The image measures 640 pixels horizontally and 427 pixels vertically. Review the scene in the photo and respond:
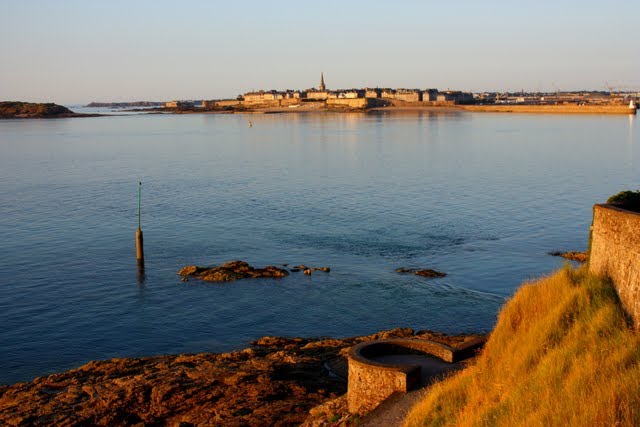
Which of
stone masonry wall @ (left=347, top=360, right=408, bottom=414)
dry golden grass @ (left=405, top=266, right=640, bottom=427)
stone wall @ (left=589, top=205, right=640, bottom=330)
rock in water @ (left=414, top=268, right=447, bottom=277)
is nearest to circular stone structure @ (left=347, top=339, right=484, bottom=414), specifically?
stone masonry wall @ (left=347, top=360, right=408, bottom=414)

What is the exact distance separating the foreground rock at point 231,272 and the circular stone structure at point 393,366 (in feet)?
55.6

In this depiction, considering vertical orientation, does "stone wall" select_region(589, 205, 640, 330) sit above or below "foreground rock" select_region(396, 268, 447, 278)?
above

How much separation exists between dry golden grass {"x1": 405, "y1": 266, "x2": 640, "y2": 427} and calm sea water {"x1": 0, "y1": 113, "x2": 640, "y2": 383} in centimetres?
1110

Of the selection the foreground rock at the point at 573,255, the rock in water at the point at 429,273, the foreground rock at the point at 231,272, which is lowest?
the rock in water at the point at 429,273

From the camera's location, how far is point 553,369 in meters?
13.8

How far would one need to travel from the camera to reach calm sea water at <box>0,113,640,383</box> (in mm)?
29609

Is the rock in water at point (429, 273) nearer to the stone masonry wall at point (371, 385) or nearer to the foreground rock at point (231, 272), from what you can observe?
the foreground rock at point (231, 272)

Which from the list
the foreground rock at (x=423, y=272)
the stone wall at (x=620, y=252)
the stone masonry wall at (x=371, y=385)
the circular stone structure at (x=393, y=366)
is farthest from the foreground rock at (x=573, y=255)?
the stone masonry wall at (x=371, y=385)

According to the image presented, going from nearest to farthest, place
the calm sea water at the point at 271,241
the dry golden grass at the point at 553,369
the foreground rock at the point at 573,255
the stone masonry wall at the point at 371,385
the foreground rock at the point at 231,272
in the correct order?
1. the dry golden grass at the point at 553,369
2. the stone masonry wall at the point at 371,385
3. the calm sea water at the point at 271,241
4. the foreground rock at the point at 231,272
5. the foreground rock at the point at 573,255

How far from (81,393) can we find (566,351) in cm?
1499

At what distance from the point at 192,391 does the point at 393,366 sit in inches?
281

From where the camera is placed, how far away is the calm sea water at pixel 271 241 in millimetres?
29609

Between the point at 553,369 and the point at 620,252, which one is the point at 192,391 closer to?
the point at 553,369

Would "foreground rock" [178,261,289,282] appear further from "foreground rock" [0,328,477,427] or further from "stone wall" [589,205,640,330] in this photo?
"stone wall" [589,205,640,330]
